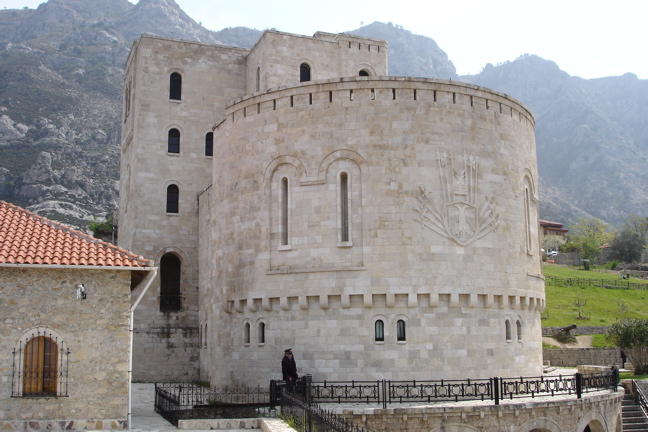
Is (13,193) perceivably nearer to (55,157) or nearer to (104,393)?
(55,157)

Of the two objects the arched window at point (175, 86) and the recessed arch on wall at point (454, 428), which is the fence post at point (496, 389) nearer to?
the recessed arch on wall at point (454, 428)

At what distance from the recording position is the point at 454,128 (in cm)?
2241

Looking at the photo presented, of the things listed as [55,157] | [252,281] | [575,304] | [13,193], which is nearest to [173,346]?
[252,281]

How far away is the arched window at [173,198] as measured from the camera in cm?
3145

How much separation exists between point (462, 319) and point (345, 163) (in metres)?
6.11

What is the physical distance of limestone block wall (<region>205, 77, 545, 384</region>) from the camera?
20.9m

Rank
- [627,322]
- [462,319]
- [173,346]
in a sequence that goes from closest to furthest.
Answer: [462,319] → [173,346] → [627,322]

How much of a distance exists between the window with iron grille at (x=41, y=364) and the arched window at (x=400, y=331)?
9539mm

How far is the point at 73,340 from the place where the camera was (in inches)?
626

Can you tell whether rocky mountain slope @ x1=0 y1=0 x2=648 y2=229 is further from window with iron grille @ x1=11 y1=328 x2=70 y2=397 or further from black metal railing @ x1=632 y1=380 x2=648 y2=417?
window with iron grille @ x1=11 y1=328 x2=70 y2=397

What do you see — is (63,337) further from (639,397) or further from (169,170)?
(639,397)

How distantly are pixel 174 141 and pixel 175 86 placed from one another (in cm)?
277

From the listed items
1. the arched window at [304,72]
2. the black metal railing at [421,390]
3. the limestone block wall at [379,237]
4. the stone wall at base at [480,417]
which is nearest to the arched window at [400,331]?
the limestone block wall at [379,237]

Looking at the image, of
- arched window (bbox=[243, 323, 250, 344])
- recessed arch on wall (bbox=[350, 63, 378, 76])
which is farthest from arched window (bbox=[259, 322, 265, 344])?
recessed arch on wall (bbox=[350, 63, 378, 76])
